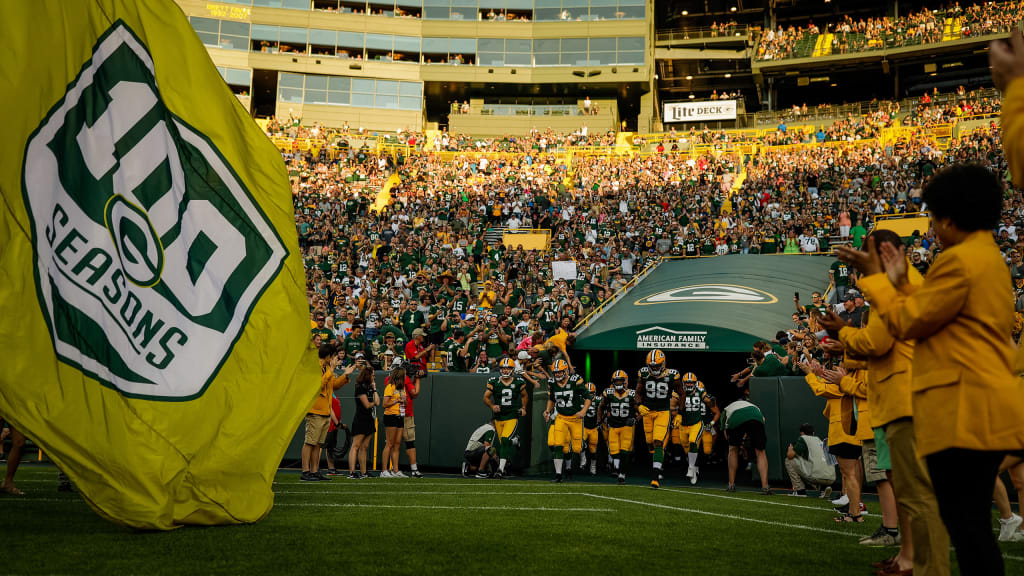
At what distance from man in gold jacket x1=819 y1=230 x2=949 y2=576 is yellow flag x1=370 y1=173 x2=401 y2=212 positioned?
100 ft

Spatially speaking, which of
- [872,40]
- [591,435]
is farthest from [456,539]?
[872,40]

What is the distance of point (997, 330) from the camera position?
3104 millimetres

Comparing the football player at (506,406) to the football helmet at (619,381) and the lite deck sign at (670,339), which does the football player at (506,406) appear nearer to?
the football helmet at (619,381)

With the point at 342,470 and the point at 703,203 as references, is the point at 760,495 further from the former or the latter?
the point at 703,203

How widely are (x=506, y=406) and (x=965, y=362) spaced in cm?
1130

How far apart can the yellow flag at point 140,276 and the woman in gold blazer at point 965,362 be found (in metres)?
5.26

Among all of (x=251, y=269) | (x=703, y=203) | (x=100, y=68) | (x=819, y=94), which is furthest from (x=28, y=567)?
(x=819, y=94)

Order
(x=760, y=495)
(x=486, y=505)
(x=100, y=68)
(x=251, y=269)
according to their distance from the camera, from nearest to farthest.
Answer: (x=100, y=68), (x=251, y=269), (x=486, y=505), (x=760, y=495)

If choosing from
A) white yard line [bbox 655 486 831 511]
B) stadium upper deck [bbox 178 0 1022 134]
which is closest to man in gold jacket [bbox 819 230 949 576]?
white yard line [bbox 655 486 831 511]

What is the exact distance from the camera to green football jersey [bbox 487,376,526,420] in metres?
14.1

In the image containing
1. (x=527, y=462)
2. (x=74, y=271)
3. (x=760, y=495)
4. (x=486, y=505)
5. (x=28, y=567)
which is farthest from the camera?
(x=527, y=462)

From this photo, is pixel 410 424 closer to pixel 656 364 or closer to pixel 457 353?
pixel 457 353

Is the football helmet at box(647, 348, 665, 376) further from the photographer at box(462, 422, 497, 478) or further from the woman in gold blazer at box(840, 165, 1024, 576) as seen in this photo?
the woman in gold blazer at box(840, 165, 1024, 576)

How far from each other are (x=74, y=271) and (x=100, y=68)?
5.87 feet
